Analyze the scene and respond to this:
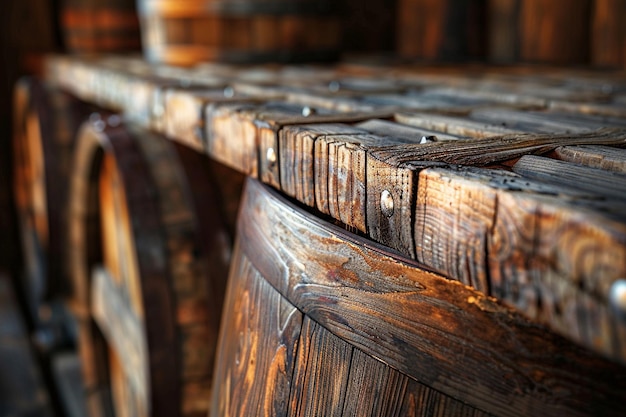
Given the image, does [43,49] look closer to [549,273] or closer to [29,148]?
[29,148]

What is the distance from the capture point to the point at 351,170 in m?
0.78

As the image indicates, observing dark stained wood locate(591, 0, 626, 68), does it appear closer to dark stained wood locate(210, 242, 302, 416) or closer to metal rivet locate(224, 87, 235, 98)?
metal rivet locate(224, 87, 235, 98)

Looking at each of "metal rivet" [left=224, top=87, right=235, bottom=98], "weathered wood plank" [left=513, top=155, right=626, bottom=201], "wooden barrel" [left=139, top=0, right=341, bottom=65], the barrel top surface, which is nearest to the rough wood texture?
the barrel top surface

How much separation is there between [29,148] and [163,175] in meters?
2.33

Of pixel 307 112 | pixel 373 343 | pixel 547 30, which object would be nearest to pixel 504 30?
pixel 547 30

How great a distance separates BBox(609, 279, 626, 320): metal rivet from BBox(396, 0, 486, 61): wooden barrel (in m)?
2.62

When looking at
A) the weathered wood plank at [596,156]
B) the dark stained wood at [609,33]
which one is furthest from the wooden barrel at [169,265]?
the dark stained wood at [609,33]

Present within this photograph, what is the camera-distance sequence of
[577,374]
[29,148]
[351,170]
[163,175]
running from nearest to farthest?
[577,374] < [351,170] < [163,175] < [29,148]

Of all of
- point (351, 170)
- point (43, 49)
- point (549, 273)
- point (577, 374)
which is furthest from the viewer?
point (43, 49)

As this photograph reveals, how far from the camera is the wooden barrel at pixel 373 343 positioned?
625 mm

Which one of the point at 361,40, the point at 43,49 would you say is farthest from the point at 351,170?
the point at 43,49

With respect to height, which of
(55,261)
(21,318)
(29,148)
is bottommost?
(21,318)

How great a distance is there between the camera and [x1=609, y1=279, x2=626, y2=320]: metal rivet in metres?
0.44

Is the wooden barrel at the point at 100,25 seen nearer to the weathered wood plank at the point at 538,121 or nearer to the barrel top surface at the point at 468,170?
the barrel top surface at the point at 468,170
